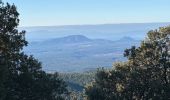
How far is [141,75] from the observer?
5388 cm

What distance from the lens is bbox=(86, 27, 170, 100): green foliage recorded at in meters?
52.2

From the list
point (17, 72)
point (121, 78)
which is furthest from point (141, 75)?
point (17, 72)

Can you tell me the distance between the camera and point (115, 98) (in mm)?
51406

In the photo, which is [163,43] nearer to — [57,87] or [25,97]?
[57,87]

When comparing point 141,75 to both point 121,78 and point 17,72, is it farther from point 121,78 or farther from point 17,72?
point 17,72

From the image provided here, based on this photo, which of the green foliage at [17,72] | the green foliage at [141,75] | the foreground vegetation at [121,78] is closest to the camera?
the green foliage at [17,72]

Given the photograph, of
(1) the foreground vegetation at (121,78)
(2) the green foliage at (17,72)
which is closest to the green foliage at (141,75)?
(1) the foreground vegetation at (121,78)

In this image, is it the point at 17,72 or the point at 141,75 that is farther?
the point at 141,75

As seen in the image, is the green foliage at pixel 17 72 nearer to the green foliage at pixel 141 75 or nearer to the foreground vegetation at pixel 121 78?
the foreground vegetation at pixel 121 78

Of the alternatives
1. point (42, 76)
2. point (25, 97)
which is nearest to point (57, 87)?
point (42, 76)

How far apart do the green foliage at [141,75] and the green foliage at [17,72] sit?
17.9 feet

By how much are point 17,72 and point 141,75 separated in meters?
17.3

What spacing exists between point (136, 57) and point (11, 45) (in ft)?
71.9

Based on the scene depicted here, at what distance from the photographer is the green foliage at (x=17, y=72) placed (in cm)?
3666
